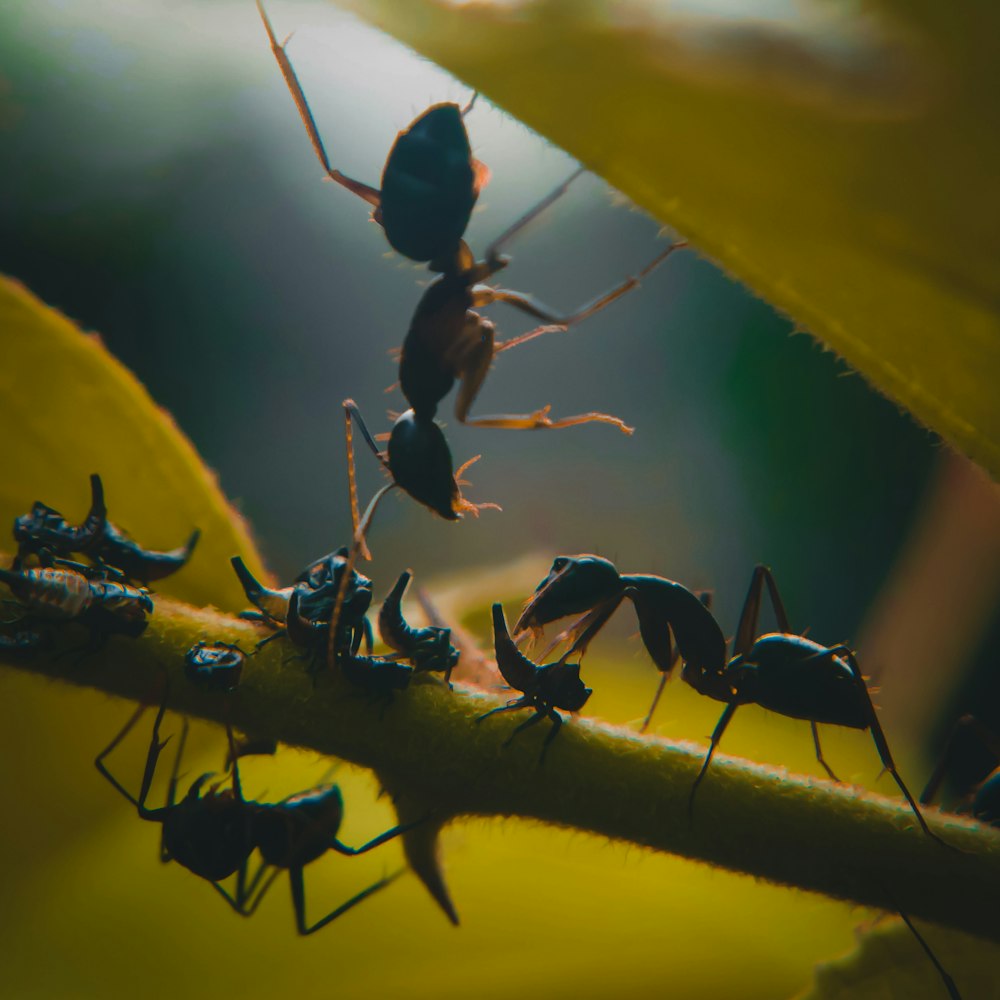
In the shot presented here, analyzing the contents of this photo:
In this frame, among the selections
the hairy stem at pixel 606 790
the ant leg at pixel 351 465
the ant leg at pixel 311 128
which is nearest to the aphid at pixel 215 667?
the hairy stem at pixel 606 790

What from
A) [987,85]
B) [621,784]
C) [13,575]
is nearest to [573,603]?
[621,784]

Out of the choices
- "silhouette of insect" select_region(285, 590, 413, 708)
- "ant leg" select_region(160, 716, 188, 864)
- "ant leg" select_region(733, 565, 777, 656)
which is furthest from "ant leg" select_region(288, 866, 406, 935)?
"ant leg" select_region(733, 565, 777, 656)

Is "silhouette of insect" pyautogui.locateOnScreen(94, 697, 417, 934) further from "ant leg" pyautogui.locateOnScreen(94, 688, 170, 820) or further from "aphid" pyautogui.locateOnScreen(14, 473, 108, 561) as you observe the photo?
"aphid" pyautogui.locateOnScreen(14, 473, 108, 561)

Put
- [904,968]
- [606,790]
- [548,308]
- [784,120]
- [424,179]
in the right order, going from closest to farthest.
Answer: [784,120]
[606,790]
[904,968]
[424,179]
[548,308]

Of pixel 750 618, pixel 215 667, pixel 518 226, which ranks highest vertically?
pixel 518 226

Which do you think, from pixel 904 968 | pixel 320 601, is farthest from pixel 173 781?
pixel 904 968

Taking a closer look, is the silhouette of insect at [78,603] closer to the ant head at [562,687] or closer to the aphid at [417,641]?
the aphid at [417,641]

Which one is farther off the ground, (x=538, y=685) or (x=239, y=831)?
(x=538, y=685)

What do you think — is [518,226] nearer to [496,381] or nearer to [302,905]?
[302,905]
